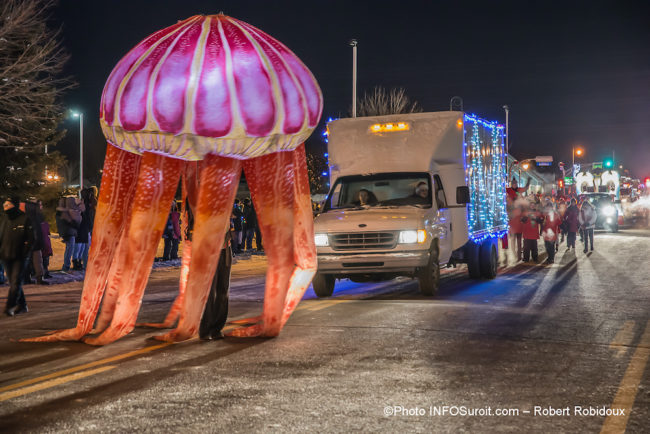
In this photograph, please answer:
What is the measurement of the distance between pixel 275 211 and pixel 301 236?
1.37ft

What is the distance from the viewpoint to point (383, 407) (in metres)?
5.93

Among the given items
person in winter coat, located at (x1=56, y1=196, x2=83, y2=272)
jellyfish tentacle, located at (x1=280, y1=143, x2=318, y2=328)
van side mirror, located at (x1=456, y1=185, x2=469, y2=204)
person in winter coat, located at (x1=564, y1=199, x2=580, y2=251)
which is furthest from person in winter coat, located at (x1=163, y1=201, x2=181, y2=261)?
jellyfish tentacle, located at (x1=280, y1=143, x2=318, y2=328)

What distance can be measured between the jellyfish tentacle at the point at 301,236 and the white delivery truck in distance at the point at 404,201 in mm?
4680

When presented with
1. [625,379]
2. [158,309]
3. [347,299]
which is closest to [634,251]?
[347,299]

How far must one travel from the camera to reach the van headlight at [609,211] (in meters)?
48.1

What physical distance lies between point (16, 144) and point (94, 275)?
21.5 m

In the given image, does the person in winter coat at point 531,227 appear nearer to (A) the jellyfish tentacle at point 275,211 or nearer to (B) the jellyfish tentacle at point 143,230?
(A) the jellyfish tentacle at point 275,211

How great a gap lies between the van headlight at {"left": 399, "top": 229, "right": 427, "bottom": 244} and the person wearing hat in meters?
5.84

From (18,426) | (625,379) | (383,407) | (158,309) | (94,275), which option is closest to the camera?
(18,426)

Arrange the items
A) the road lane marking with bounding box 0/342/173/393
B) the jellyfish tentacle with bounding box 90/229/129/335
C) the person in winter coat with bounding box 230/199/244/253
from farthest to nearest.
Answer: the person in winter coat with bounding box 230/199/244/253 → the jellyfish tentacle with bounding box 90/229/129/335 → the road lane marking with bounding box 0/342/173/393

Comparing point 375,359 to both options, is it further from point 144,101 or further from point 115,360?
point 144,101

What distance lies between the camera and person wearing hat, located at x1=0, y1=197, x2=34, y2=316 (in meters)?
11.8

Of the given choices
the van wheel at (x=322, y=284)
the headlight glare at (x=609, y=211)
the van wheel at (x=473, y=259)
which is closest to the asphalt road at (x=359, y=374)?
the van wheel at (x=322, y=284)

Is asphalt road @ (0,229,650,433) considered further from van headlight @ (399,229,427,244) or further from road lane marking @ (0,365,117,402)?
van headlight @ (399,229,427,244)
